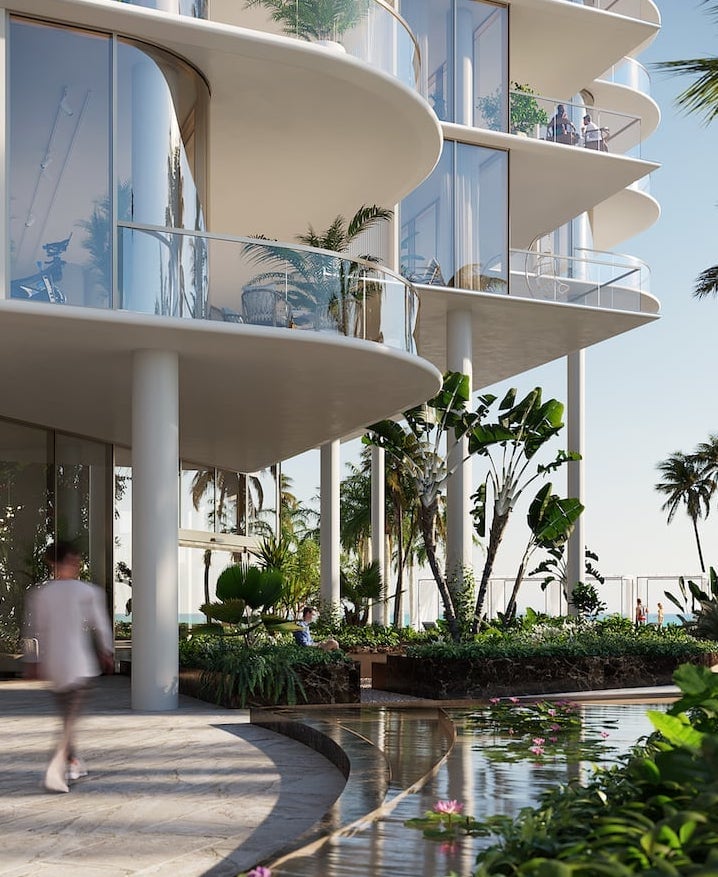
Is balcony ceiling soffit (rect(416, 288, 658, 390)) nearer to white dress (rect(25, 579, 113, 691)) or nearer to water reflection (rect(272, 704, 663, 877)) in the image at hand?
water reflection (rect(272, 704, 663, 877))

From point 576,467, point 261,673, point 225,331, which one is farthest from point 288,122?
point 576,467

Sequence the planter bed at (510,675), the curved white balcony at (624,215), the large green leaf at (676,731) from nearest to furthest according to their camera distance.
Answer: the large green leaf at (676,731)
the planter bed at (510,675)
the curved white balcony at (624,215)

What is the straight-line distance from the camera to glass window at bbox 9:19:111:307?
48.3 feet

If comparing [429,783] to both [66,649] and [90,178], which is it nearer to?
[66,649]

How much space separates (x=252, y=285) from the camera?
15.7m

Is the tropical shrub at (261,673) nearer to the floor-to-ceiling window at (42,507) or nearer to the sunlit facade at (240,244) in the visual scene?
the sunlit facade at (240,244)

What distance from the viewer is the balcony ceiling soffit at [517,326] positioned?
2353 cm

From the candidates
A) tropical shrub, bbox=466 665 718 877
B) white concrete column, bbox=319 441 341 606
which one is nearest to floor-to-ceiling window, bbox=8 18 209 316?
tropical shrub, bbox=466 665 718 877

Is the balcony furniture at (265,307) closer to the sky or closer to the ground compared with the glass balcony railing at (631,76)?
closer to the ground

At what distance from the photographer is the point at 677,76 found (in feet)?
38.3

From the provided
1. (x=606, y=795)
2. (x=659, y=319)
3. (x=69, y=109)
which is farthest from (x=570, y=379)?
(x=606, y=795)

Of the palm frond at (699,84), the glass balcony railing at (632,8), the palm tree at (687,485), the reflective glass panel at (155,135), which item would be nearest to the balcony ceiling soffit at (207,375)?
the reflective glass panel at (155,135)

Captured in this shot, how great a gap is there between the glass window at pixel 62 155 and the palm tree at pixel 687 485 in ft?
162

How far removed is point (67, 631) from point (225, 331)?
6723 millimetres
